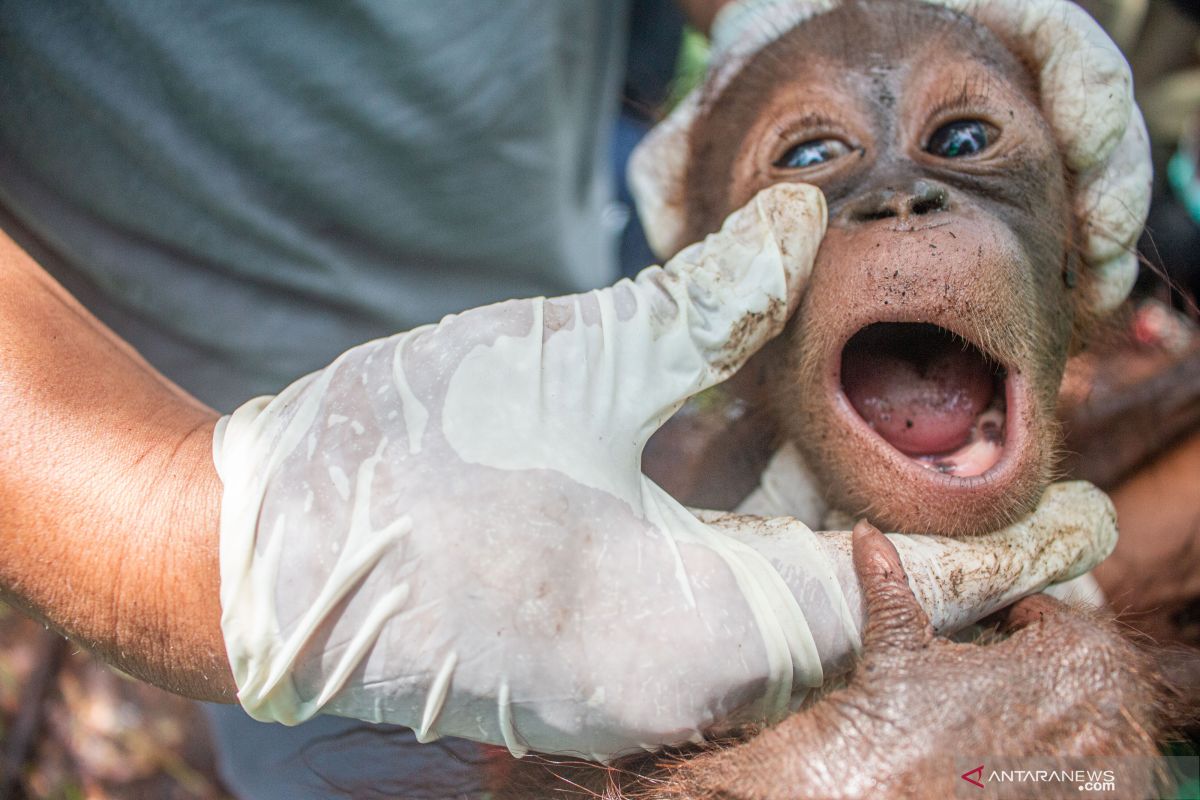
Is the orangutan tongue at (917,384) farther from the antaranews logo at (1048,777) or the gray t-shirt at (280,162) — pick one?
the gray t-shirt at (280,162)

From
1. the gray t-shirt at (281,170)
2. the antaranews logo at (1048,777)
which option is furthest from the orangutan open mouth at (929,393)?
the gray t-shirt at (281,170)

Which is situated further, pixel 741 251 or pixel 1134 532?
pixel 1134 532

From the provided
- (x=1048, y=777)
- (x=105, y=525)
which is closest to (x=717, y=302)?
(x=1048, y=777)

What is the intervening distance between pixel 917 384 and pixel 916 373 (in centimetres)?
2

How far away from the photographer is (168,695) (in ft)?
11.3

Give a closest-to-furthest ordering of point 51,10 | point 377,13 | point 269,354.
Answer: point 51,10 < point 377,13 < point 269,354

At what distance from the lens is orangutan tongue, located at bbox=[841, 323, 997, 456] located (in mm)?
1598

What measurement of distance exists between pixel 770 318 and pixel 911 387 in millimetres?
353

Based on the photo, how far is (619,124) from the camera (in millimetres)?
3541

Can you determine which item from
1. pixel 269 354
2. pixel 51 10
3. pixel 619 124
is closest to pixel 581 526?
pixel 269 354

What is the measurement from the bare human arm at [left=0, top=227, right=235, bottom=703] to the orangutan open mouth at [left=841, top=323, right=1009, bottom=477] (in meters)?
1.13

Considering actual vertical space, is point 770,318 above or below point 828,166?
below

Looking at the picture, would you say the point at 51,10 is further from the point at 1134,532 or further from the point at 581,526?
the point at 1134,532

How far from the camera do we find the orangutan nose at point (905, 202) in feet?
4.89
